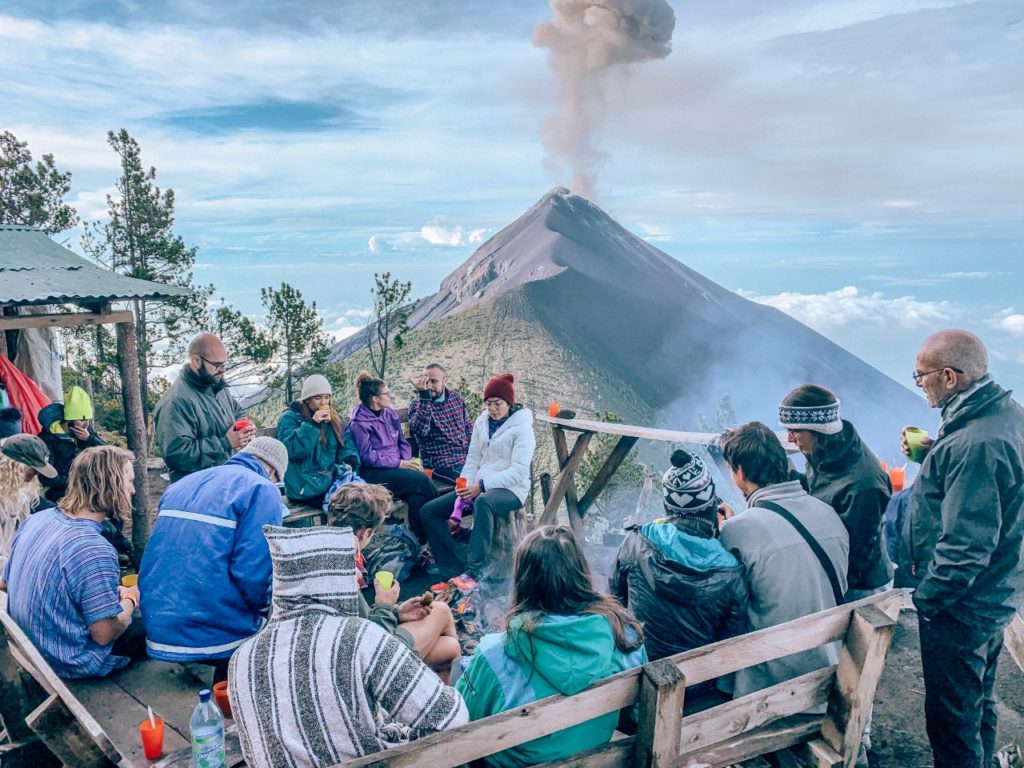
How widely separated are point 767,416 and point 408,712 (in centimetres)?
10448

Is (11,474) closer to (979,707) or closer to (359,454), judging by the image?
(359,454)

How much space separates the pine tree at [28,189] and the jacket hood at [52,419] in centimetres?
1265

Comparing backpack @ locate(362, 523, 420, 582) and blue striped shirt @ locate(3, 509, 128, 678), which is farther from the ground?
blue striped shirt @ locate(3, 509, 128, 678)

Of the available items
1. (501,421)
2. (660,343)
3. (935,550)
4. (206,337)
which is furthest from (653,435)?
(660,343)

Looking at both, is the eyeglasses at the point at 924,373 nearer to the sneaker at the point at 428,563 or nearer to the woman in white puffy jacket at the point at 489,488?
the woman in white puffy jacket at the point at 489,488

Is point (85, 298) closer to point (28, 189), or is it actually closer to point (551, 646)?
point (551, 646)

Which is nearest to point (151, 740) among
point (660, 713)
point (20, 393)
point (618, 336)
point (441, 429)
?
point (660, 713)

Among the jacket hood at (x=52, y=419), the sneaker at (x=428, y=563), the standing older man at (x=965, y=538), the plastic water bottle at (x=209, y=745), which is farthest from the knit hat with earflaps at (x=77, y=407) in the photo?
the standing older man at (x=965, y=538)

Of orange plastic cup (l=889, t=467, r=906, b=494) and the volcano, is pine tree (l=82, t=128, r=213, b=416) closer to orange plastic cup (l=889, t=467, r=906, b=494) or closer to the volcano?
orange plastic cup (l=889, t=467, r=906, b=494)

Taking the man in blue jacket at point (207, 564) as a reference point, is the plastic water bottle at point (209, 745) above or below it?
below

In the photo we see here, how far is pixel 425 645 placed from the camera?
362 centimetres

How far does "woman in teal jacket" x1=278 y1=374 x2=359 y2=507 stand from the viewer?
5.80m

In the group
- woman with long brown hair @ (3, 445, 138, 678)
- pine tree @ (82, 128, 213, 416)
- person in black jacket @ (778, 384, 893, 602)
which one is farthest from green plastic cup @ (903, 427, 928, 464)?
pine tree @ (82, 128, 213, 416)

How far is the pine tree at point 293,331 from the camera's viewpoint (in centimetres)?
2055
